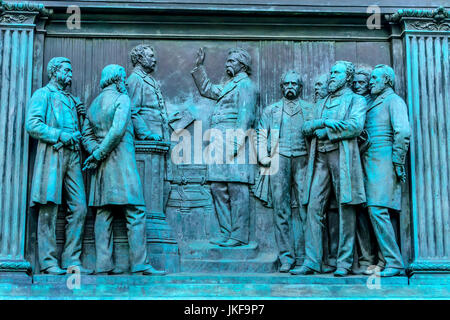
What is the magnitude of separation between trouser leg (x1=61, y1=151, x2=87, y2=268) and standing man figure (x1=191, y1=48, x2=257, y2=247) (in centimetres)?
191

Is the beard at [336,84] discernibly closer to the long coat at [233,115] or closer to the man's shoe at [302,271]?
the long coat at [233,115]

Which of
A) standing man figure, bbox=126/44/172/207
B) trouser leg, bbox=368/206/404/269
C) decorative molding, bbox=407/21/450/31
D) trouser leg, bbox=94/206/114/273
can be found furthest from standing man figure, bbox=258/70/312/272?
trouser leg, bbox=94/206/114/273

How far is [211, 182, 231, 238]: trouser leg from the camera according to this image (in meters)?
13.9

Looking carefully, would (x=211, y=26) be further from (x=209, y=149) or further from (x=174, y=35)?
(x=209, y=149)

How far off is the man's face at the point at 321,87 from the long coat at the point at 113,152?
2.85 m

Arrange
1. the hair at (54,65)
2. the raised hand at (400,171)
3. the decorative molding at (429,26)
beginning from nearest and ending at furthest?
the raised hand at (400,171), the hair at (54,65), the decorative molding at (429,26)

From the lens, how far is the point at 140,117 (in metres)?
14.1

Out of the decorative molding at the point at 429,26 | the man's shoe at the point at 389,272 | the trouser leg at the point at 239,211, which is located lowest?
the man's shoe at the point at 389,272

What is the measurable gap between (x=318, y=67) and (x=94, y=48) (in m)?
3.44

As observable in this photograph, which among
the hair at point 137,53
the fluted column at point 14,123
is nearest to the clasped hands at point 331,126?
the hair at point 137,53

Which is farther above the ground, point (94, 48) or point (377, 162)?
point (94, 48)

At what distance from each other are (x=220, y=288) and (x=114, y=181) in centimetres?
214

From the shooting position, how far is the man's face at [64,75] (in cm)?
1391
